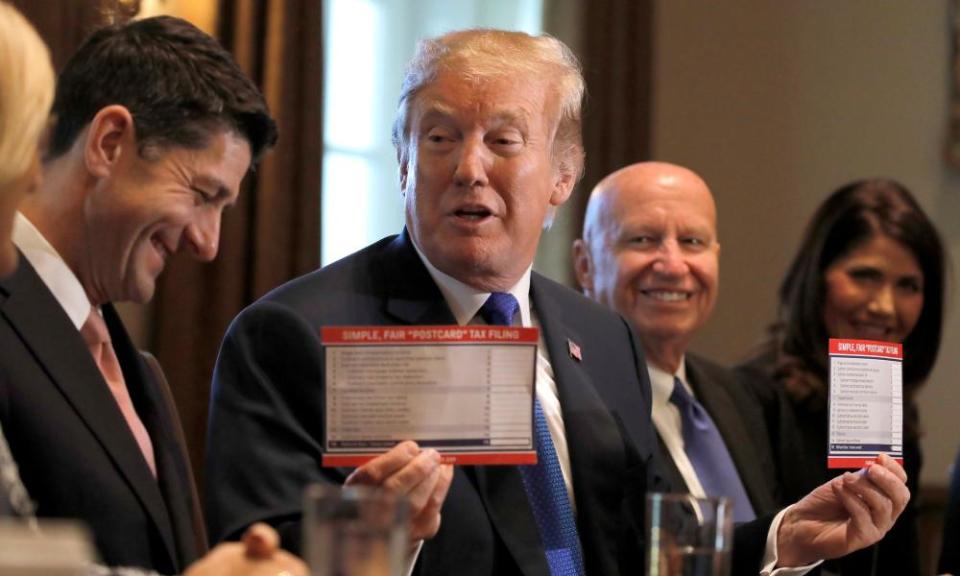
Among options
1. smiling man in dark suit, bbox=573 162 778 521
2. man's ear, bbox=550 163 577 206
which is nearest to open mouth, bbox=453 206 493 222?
man's ear, bbox=550 163 577 206

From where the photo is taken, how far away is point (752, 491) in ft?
13.1

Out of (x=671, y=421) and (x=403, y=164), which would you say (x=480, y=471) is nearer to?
(x=403, y=164)

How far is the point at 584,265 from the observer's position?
14.3ft

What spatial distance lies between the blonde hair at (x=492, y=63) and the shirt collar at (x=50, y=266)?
0.86 m

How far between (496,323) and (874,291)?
202 centimetres

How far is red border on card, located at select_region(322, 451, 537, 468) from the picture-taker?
2270 mm

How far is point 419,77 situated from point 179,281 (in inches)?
80.1

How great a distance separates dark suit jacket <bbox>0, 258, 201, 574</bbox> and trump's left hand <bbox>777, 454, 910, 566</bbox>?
1321mm

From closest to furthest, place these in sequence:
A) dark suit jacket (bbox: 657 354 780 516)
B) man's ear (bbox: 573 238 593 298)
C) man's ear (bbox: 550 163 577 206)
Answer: man's ear (bbox: 550 163 577 206) < dark suit jacket (bbox: 657 354 780 516) < man's ear (bbox: 573 238 593 298)

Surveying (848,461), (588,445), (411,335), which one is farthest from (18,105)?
(848,461)

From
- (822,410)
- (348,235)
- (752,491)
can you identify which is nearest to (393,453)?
(752,491)

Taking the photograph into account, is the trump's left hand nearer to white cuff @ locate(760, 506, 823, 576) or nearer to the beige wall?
white cuff @ locate(760, 506, 823, 576)

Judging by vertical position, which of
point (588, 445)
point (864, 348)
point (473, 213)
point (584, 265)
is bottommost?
point (588, 445)

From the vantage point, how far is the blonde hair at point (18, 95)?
1610 millimetres
